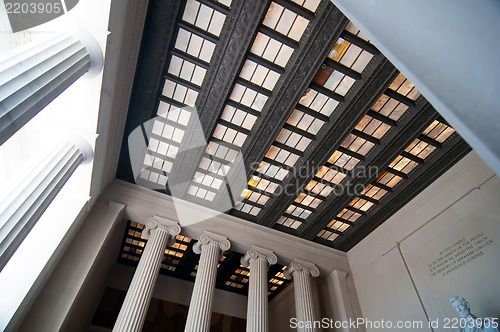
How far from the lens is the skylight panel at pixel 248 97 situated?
7600 millimetres

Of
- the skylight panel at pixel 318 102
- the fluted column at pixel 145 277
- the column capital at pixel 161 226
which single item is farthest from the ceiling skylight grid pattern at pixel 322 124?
the fluted column at pixel 145 277

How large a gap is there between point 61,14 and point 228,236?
8.40 m

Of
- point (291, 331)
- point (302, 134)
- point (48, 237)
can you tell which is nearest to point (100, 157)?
point (48, 237)

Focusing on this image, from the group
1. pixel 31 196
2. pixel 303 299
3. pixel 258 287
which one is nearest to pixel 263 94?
pixel 31 196

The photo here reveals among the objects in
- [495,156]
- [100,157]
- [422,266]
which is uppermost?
[100,157]

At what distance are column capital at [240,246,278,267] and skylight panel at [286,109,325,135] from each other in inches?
202

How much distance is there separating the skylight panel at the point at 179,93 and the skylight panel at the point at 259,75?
154 cm

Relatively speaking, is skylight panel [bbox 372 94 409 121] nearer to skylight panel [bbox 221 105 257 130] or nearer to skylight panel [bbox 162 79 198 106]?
skylight panel [bbox 221 105 257 130]

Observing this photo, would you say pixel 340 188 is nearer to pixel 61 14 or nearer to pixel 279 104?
pixel 279 104

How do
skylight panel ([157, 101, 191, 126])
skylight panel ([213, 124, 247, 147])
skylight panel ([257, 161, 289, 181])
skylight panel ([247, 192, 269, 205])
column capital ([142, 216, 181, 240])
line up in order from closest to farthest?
skylight panel ([157, 101, 191, 126]) → skylight panel ([213, 124, 247, 147]) → skylight panel ([257, 161, 289, 181]) → column capital ([142, 216, 181, 240]) → skylight panel ([247, 192, 269, 205])

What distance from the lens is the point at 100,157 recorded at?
24.2 feet

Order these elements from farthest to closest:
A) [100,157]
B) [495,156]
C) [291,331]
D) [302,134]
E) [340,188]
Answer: [291,331] → [340,188] → [302,134] → [100,157] → [495,156]

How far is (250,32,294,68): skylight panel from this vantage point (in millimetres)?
6672

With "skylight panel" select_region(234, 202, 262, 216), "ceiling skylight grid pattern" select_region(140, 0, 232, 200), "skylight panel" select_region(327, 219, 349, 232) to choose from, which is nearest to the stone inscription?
"skylight panel" select_region(327, 219, 349, 232)
